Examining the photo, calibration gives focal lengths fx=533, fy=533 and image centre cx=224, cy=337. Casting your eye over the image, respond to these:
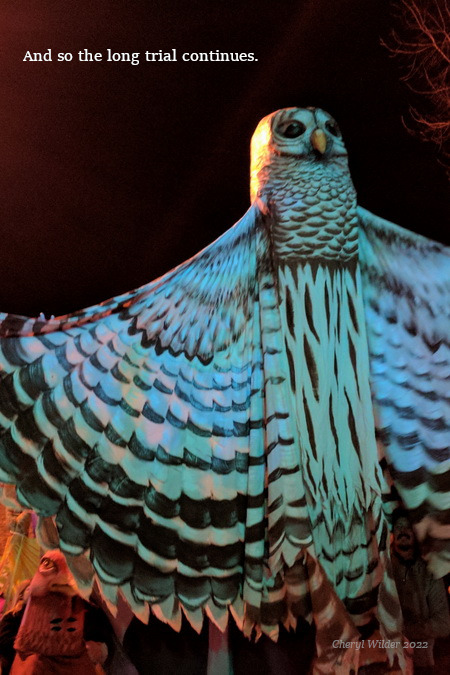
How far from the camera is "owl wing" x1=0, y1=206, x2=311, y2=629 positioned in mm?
988

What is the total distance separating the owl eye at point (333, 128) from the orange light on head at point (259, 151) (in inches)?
5.0

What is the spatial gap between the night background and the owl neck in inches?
4.2

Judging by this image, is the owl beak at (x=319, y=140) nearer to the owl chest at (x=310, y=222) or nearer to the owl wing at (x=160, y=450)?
the owl chest at (x=310, y=222)

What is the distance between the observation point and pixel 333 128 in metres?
1.20

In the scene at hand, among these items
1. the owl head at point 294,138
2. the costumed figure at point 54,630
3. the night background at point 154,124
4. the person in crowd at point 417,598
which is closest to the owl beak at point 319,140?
the owl head at point 294,138

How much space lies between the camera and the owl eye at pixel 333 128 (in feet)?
3.89

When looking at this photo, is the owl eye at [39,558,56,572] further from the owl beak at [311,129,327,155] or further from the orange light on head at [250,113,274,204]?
the owl beak at [311,129,327,155]

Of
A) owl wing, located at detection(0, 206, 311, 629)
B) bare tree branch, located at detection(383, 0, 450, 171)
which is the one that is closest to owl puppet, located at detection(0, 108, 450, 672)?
owl wing, located at detection(0, 206, 311, 629)

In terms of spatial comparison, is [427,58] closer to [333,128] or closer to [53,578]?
[333,128]

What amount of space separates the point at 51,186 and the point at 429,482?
1.03 m

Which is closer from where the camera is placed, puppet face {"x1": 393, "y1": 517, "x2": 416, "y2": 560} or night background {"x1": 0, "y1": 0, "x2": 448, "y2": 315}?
puppet face {"x1": 393, "y1": 517, "x2": 416, "y2": 560}

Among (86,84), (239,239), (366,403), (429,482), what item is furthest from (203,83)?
(429,482)

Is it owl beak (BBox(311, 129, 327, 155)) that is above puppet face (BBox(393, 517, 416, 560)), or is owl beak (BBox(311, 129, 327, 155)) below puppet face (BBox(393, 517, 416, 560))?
above

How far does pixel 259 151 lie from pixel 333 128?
0.18m
